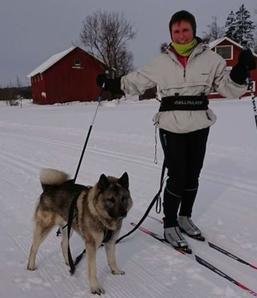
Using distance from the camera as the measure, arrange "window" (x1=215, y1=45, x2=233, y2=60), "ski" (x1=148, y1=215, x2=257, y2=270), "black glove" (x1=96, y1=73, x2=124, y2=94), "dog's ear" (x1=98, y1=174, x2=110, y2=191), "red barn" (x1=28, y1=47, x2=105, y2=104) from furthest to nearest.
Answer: "red barn" (x1=28, y1=47, x2=105, y2=104) → "window" (x1=215, y1=45, x2=233, y2=60) → "black glove" (x1=96, y1=73, x2=124, y2=94) → "ski" (x1=148, y1=215, x2=257, y2=270) → "dog's ear" (x1=98, y1=174, x2=110, y2=191)

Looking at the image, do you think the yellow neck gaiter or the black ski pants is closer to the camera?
the yellow neck gaiter

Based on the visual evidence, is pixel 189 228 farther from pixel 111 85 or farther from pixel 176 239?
pixel 111 85

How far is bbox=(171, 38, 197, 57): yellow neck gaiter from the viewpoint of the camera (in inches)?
171

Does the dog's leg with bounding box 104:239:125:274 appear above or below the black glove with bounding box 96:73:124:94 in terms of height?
below

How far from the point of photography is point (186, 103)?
14.3ft

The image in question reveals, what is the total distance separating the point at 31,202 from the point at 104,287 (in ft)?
9.59

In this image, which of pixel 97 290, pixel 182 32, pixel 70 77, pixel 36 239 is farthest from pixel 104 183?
pixel 70 77

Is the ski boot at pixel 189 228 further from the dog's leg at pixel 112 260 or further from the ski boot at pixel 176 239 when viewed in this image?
the dog's leg at pixel 112 260

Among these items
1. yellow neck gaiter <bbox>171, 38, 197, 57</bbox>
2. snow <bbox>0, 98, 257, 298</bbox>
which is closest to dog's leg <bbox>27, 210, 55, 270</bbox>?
snow <bbox>0, 98, 257, 298</bbox>

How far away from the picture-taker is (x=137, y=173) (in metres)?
8.23

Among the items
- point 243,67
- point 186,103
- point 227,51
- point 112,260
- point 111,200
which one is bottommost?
point 112,260

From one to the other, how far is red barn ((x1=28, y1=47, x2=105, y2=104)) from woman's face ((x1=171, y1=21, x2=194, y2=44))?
4175cm

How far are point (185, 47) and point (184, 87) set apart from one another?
1.25 feet

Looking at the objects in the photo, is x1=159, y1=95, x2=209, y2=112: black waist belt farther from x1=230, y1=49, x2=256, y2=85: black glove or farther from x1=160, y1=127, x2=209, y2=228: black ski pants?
x1=230, y1=49, x2=256, y2=85: black glove
